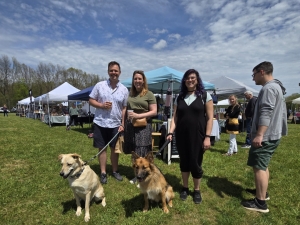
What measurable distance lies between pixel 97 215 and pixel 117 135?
141 centimetres

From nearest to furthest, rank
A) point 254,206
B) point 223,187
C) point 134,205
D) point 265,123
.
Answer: point 265,123 < point 254,206 < point 134,205 < point 223,187


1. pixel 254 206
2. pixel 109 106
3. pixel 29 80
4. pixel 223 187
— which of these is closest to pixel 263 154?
pixel 254 206

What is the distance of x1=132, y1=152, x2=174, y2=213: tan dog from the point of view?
263 cm

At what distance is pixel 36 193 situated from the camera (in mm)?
3434

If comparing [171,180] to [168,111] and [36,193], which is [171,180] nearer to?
[36,193]

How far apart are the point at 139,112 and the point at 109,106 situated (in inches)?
21.8

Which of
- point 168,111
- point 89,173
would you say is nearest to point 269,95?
point 89,173

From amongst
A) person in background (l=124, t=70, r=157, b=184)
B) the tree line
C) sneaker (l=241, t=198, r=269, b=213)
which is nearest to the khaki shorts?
sneaker (l=241, t=198, r=269, b=213)

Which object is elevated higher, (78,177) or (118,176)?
(78,177)

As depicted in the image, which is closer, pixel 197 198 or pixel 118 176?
pixel 197 198

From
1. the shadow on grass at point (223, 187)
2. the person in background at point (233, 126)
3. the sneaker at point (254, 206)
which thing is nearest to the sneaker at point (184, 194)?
the shadow on grass at point (223, 187)

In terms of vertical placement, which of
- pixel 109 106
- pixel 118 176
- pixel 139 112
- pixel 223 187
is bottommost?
pixel 223 187

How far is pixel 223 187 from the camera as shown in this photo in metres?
3.70

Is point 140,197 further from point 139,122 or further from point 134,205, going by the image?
point 139,122
